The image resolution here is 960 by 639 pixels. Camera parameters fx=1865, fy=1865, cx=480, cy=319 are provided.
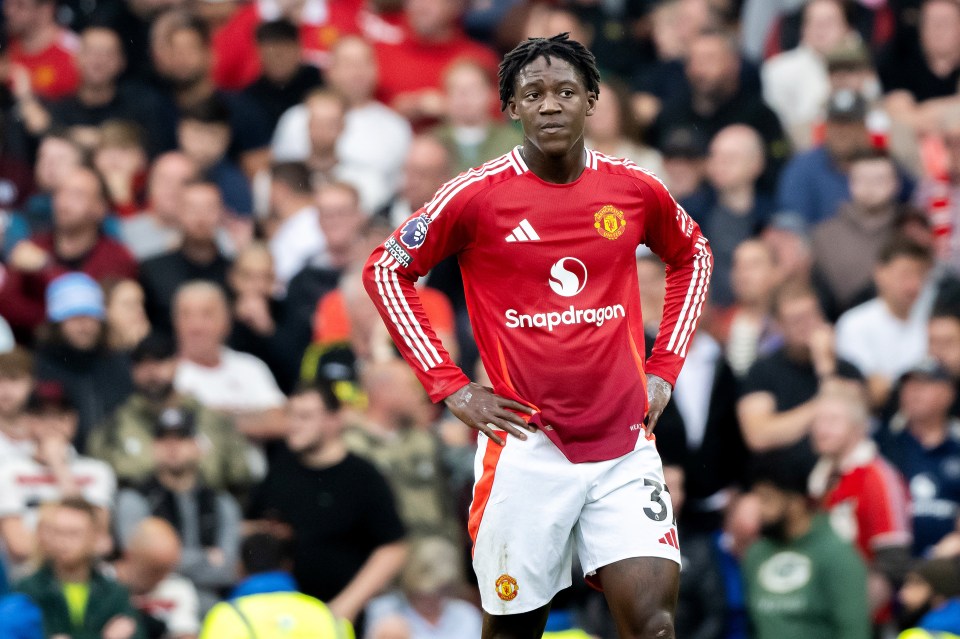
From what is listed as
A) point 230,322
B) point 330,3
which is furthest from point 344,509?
point 330,3

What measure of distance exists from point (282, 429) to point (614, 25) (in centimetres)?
528

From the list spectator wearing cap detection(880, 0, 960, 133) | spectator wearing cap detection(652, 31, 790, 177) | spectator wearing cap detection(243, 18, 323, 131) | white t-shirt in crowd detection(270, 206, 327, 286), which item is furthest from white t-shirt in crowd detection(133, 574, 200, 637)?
spectator wearing cap detection(880, 0, 960, 133)

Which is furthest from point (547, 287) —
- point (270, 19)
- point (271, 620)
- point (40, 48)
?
point (40, 48)

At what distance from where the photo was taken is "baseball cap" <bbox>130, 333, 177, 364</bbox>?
450 inches

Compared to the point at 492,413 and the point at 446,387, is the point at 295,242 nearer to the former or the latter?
the point at 446,387

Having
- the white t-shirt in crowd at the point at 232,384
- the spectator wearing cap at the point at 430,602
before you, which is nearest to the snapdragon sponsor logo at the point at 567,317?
the spectator wearing cap at the point at 430,602

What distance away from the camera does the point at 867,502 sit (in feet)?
35.8

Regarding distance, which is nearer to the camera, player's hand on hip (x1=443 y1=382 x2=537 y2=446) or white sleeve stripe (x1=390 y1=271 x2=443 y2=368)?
player's hand on hip (x1=443 y1=382 x2=537 y2=446)

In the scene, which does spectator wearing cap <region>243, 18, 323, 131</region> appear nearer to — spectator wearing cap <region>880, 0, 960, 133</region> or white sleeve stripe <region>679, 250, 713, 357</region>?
spectator wearing cap <region>880, 0, 960, 133</region>

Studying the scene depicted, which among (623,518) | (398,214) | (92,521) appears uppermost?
(398,214)

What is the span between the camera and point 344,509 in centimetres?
1039

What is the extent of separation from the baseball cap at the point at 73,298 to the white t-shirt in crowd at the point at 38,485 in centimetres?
108

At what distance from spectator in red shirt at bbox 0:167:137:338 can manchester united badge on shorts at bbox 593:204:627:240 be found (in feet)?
20.1

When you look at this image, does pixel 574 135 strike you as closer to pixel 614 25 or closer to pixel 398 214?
pixel 398 214
